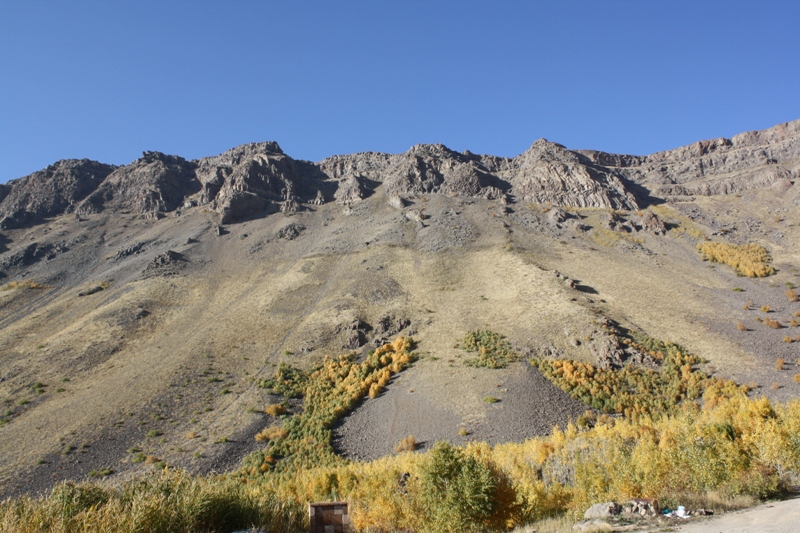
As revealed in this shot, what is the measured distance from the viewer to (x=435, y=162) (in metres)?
102

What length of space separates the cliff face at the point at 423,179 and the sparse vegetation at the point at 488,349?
50.2 metres

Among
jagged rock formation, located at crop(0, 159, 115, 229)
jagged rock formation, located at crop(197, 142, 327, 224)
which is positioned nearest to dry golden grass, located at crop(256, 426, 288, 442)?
jagged rock formation, located at crop(197, 142, 327, 224)

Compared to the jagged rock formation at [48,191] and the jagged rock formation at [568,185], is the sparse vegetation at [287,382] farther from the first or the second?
the jagged rock formation at [48,191]

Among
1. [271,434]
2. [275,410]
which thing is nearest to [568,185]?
[275,410]

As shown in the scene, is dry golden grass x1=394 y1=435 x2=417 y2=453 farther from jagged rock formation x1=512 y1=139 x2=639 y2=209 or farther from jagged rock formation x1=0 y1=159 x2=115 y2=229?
jagged rock formation x1=0 y1=159 x2=115 y2=229

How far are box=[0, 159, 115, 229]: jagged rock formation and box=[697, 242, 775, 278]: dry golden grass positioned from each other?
4567 inches

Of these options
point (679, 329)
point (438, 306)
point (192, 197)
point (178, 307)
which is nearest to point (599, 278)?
point (679, 329)

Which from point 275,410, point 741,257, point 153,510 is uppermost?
point 741,257

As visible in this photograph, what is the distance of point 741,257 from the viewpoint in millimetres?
55594

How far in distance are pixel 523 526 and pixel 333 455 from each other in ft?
48.4

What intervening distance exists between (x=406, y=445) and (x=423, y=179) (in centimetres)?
7466

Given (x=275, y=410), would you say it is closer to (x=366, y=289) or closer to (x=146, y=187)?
(x=366, y=289)

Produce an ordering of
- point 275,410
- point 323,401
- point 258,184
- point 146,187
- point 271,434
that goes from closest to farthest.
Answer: point 271,434 → point 275,410 → point 323,401 → point 258,184 → point 146,187

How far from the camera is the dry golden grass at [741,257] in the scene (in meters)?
51.9
